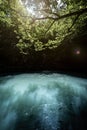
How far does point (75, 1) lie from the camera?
587 cm

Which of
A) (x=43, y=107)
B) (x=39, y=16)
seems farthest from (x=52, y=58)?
(x=39, y=16)

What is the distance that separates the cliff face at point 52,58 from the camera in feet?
64.3

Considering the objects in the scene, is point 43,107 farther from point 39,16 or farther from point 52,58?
point 52,58

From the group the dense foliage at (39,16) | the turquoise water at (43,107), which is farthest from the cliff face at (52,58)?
the dense foliage at (39,16)

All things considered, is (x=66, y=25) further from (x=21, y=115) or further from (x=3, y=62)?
(x=3, y=62)

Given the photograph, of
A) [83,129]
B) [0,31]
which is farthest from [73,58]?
[83,129]

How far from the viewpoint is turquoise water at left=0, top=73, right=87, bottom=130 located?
568 centimetres

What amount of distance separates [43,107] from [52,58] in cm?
1342

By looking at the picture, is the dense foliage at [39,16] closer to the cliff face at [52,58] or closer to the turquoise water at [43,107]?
the turquoise water at [43,107]

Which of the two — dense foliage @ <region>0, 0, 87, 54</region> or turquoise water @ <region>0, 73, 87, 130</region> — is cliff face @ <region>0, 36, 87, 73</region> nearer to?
turquoise water @ <region>0, 73, 87, 130</region>

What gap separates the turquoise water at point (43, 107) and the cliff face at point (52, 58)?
9655 millimetres

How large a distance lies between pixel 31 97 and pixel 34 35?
327 cm

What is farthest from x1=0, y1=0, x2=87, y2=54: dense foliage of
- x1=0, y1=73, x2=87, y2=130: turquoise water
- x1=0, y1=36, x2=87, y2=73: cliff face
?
x1=0, y1=36, x2=87, y2=73: cliff face

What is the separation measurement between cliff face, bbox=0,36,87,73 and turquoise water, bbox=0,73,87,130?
965 centimetres
